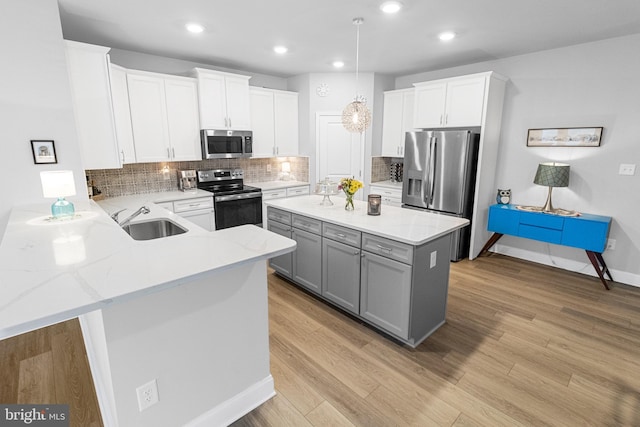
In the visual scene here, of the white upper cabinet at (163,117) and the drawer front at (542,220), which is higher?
the white upper cabinet at (163,117)

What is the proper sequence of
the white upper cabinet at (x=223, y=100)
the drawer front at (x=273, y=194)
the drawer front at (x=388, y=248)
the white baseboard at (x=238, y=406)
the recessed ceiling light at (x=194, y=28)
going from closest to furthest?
1. the white baseboard at (x=238, y=406)
2. the drawer front at (x=388, y=248)
3. the recessed ceiling light at (x=194, y=28)
4. the white upper cabinet at (x=223, y=100)
5. the drawer front at (x=273, y=194)

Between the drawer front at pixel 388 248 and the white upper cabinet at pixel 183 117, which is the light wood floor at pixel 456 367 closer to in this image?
the drawer front at pixel 388 248

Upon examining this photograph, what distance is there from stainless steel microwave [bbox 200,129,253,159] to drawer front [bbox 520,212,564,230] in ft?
12.2

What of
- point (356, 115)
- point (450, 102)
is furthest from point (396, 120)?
point (356, 115)

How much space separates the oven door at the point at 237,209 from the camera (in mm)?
4238

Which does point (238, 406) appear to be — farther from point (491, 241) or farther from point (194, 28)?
point (491, 241)

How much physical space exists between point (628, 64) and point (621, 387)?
325 cm

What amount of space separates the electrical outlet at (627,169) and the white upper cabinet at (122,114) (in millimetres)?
5402

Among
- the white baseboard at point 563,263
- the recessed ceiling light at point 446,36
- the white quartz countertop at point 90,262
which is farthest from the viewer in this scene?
the white baseboard at point 563,263

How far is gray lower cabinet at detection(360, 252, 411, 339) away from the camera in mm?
2350

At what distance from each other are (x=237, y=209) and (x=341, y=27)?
8.49 feet

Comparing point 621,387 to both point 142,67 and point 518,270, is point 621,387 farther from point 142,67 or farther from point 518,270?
point 142,67

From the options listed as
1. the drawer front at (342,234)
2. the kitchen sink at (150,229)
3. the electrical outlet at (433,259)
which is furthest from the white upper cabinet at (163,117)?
the electrical outlet at (433,259)

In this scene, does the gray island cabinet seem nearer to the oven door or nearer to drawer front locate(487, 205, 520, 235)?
the oven door
